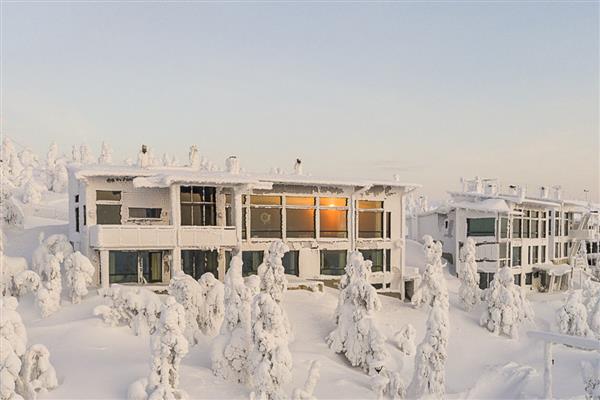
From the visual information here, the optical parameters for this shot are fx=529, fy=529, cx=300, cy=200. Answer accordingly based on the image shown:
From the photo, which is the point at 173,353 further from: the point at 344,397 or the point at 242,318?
the point at 344,397

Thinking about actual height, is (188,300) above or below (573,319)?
above

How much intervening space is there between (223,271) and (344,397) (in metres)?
13.3

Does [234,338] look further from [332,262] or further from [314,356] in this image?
[332,262]

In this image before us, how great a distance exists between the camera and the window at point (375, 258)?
3553 centimetres

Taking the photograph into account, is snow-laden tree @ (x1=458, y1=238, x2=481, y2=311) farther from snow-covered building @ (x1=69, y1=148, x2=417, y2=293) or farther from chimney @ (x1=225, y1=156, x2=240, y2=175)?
chimney @ (x1=225, y1=156, x2=240, y2=175)

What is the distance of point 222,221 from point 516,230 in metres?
25.3

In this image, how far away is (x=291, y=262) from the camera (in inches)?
1335

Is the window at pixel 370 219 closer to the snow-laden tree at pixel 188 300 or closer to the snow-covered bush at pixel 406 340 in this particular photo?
the snow-covered bush at pixel 406 340

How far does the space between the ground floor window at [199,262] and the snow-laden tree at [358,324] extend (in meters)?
9.14

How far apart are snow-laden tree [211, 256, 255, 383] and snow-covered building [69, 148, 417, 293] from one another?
969 centimetres

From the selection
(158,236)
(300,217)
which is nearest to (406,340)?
(300,217)

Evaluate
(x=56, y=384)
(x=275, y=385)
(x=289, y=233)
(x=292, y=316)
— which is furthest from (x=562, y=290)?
(x=56, y=384)

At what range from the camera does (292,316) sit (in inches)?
1069

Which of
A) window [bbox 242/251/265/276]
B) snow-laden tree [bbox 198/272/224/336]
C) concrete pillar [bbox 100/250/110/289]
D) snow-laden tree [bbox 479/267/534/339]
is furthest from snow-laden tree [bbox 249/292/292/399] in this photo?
snow-laden tree [bbox 479/267/534/339]
